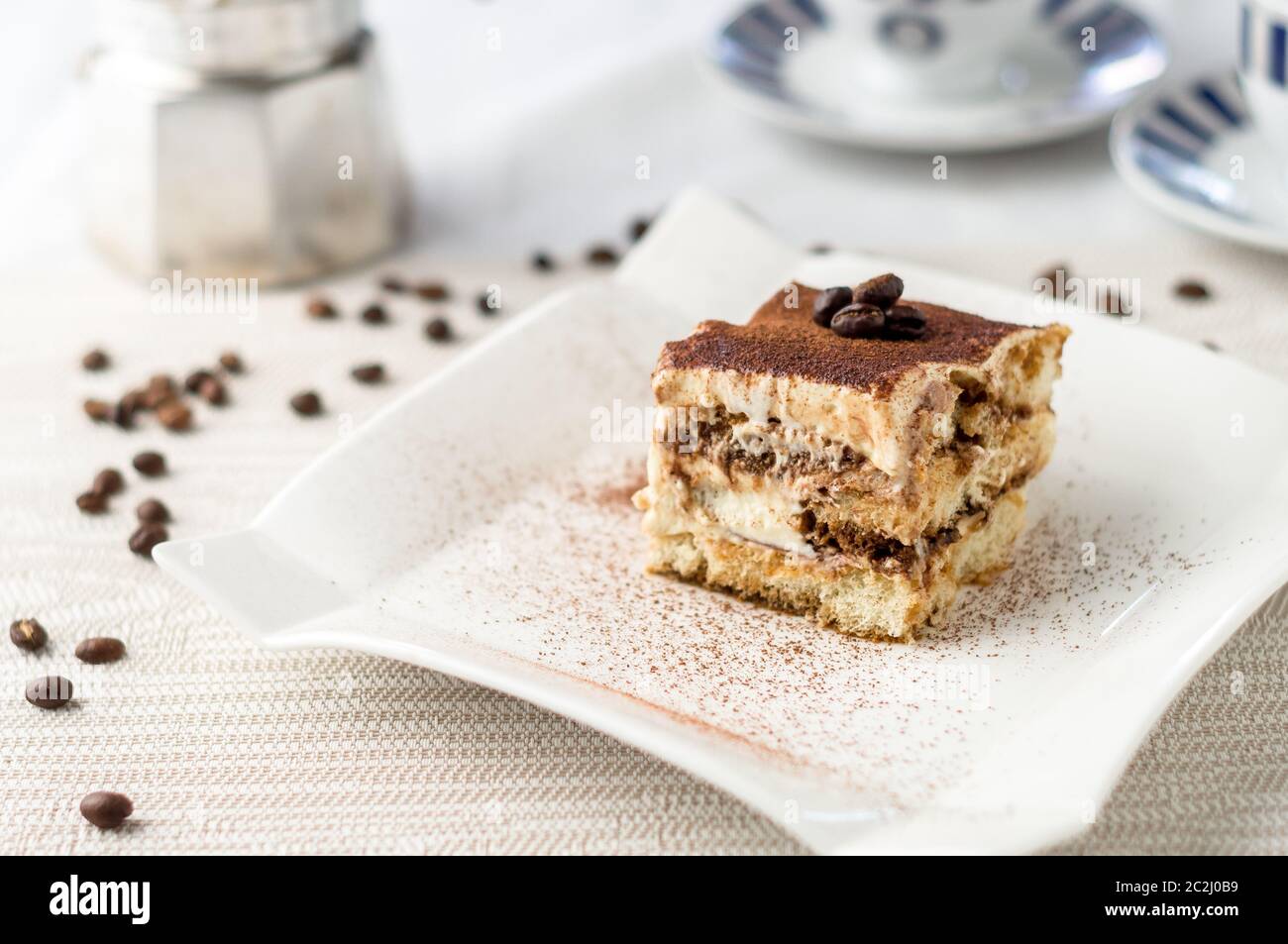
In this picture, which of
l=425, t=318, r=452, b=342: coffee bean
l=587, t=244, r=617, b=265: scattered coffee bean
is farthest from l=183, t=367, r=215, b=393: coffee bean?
l=587, t=244, r=617, b=265: scattered coffee bean

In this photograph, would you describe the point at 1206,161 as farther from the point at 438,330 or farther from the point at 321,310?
the point at 321,310

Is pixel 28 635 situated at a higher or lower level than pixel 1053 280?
lower

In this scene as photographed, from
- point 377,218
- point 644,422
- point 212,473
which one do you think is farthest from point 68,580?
point 377,218

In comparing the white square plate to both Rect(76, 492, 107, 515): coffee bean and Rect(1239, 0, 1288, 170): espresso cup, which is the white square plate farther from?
Rect(1239, 0, 1288, 170): espresso cup

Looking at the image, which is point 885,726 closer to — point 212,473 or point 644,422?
point 644,422

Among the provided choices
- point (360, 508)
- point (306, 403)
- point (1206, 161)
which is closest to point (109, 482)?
point (306, 403)
